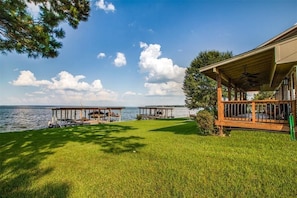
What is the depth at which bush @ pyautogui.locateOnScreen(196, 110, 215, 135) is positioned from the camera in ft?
30.8

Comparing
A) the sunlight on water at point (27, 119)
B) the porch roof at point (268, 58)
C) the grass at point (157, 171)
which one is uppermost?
the porch roof at point (268, 58)

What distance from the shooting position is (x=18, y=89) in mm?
37531

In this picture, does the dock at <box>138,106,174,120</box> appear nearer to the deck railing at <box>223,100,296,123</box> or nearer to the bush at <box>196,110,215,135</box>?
the bush at <box>196,110,215,135</box>

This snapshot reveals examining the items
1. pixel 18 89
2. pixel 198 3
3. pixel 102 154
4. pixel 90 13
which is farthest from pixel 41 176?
pixel 18 89

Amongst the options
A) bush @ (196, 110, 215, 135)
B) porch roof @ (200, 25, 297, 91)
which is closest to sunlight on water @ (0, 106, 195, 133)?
bush @ (196, 110, 215, 135)

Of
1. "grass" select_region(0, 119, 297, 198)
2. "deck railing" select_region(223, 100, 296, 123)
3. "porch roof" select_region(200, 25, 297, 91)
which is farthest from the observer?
"deck railing" select_region(223, 100, 296, 123)

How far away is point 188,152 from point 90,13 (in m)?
6.16

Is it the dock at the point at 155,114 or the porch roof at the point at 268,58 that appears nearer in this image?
the porch roof at the point at 268,58

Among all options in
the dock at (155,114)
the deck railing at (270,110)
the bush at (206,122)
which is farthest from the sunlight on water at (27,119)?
the deck railing at (270,110)

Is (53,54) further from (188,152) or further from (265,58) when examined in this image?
(265,58)

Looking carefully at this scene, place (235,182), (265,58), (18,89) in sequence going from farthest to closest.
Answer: (18,89), (265,58), (235,182)

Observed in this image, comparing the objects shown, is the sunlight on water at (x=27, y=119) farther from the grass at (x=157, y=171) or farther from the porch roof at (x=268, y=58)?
the porch roof at (x=268, y=58)

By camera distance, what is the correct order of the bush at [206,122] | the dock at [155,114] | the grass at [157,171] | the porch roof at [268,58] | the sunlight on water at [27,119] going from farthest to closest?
the dock at [155,114] → the sunlight on water at [27,119] → the bush at [206,122] → the porch roof at [268,58] → the grass at [157,171]

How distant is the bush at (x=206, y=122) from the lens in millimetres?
9391
